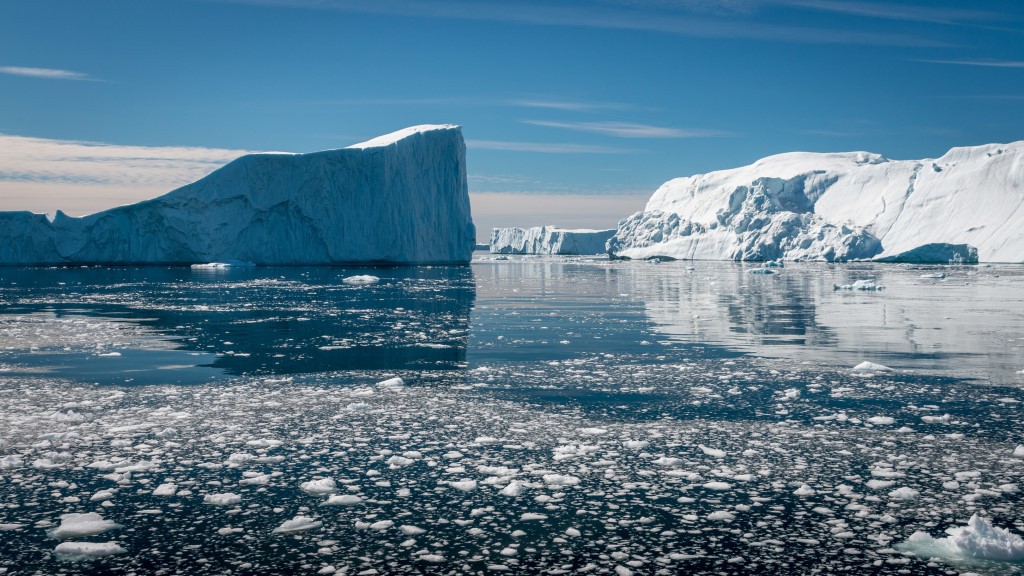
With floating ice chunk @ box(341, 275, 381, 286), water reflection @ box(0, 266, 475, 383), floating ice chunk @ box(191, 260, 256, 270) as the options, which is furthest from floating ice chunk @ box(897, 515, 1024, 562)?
floating ice chunk @ box(191, 260, 256, 270)

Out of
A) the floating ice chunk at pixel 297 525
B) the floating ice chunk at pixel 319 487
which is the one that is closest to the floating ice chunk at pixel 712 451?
the floating ice chunk at pixel 319 487

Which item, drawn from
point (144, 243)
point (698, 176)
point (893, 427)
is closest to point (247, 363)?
point (893, 427)

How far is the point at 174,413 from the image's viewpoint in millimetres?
6668

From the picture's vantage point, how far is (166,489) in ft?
15.0

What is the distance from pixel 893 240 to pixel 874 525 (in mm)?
69624

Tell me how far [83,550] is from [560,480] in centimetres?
259

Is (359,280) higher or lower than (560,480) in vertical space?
higher

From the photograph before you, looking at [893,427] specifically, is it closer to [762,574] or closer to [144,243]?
[762,574]

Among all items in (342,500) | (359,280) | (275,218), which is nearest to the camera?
(342,500)

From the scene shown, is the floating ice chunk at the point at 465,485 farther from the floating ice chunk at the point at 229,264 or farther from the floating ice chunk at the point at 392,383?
the floating ice chunk at the point at 229,264

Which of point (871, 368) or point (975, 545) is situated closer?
point (975, 545)

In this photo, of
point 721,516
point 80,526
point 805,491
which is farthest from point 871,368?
point 80,526

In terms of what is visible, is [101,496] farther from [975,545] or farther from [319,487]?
[975,545]

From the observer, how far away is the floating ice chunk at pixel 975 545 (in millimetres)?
3535
